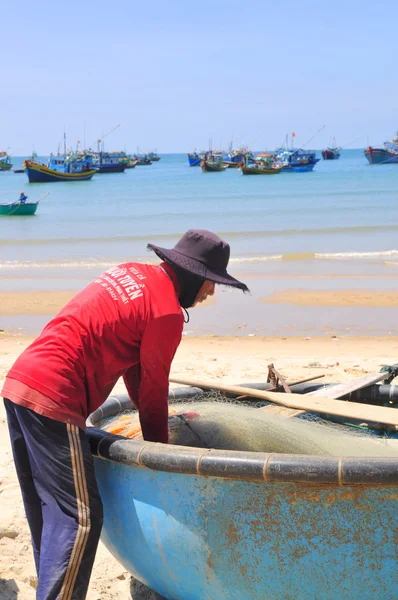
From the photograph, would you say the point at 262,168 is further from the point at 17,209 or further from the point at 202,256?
the point at 202,256

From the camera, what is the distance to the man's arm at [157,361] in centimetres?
259

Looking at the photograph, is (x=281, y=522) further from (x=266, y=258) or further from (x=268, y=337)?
(x=266, y=258)

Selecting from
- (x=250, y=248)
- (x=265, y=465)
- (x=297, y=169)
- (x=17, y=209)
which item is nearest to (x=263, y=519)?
(x=265, y=465)

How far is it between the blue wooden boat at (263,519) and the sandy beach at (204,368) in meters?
0.64

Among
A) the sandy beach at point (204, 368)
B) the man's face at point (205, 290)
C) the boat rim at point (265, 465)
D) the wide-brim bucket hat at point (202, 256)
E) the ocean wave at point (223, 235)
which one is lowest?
the ocean wave at point (223, 235)

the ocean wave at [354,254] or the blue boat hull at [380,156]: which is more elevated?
the blue boat hull at [380,156]

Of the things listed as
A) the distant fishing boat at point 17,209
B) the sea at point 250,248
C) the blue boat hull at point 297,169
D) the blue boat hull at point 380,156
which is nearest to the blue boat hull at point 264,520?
the sea at point 250,248

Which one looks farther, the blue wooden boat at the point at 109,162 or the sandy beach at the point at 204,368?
the blue wooden boat at the point at 109,162

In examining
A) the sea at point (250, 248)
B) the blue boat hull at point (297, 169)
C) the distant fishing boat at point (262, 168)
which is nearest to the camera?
the sea at point (250, 248)

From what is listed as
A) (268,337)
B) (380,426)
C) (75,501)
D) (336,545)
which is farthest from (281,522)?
(268,337)

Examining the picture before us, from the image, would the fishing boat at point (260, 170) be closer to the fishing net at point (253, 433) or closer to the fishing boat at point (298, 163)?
the fishing boat at point (298, 163)

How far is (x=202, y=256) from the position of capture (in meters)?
2.75

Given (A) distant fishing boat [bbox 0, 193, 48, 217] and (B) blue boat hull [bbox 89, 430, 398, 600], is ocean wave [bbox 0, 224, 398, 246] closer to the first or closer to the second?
(A) distant fishing boat [bbox 0, 193, 48, 217]

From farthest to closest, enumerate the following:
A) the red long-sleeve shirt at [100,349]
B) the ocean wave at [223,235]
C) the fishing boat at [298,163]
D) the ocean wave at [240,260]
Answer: the fishing boat at [298,163], the ocean wave at [223,235], the ocean wave at [240,260], the red long-sleeve shirt at [100,349]
